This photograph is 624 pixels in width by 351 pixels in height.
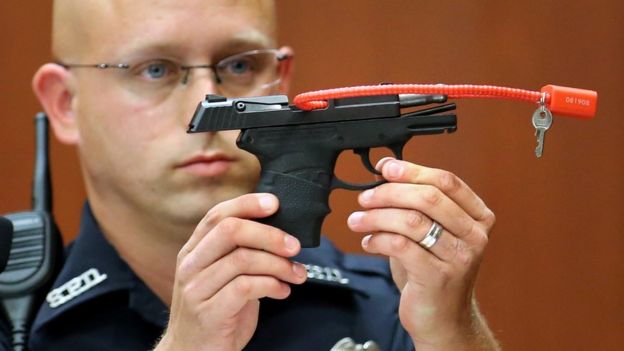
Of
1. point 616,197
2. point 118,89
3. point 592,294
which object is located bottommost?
point 592,294

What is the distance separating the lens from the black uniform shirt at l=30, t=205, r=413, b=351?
1.30 meters

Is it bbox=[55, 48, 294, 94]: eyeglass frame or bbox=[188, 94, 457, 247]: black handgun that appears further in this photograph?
bbox=[55, 48, 294, 94]: eyeglass frame

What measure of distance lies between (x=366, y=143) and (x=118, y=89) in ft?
1.63

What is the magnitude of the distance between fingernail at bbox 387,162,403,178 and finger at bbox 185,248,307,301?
148 millimetres

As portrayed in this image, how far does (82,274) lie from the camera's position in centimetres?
137

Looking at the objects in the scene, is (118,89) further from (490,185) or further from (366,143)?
(490,185)

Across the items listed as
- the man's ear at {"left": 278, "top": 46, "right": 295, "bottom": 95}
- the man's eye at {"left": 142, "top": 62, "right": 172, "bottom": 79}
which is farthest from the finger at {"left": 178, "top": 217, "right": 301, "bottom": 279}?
the man's ear at {"left": 278, "top": 46, "right": 295, "bottom": 95}

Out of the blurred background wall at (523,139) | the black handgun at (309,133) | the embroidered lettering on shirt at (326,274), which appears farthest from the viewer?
the blurred background wall at (523,139)

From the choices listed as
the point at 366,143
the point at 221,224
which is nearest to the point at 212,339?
the point at 221,224

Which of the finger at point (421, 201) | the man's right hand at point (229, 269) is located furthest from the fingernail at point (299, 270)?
the finger at point (421, 201)

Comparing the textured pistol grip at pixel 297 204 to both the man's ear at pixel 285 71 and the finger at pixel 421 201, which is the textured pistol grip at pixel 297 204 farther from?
the man's ear at pixel 285 71

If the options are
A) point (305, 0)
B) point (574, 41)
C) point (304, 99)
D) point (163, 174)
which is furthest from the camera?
point (305, 0)

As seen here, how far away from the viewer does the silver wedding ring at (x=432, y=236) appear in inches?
38.1

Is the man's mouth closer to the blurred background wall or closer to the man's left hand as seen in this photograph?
the man's left hand
